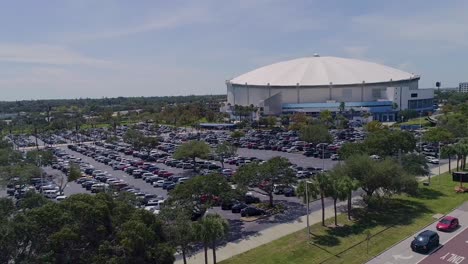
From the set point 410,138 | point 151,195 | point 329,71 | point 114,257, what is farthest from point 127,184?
point 329,71

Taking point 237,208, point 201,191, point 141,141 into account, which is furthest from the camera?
point 141,141

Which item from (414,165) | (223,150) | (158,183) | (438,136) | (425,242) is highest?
(438,136)

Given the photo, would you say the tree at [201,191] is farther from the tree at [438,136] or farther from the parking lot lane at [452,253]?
the tree at [438,136]

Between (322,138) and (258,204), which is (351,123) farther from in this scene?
(258,204)

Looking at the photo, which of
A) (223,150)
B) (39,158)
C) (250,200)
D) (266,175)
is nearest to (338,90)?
(223,150)

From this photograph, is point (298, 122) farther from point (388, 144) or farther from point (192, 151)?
point (388, 144)

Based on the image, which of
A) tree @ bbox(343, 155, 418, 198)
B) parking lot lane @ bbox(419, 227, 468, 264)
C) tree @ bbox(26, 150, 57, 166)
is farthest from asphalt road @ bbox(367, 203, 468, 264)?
tree @ bbox(26, 150, 57, 166)

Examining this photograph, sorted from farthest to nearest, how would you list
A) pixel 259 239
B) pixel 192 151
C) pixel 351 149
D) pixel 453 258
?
pixel 192 151 → pixel 351 149 → pixel 259 239 → pixel 453 258

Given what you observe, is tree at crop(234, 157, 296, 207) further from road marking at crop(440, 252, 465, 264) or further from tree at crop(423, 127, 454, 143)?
tree at crop(423, 127, 454, 143)
